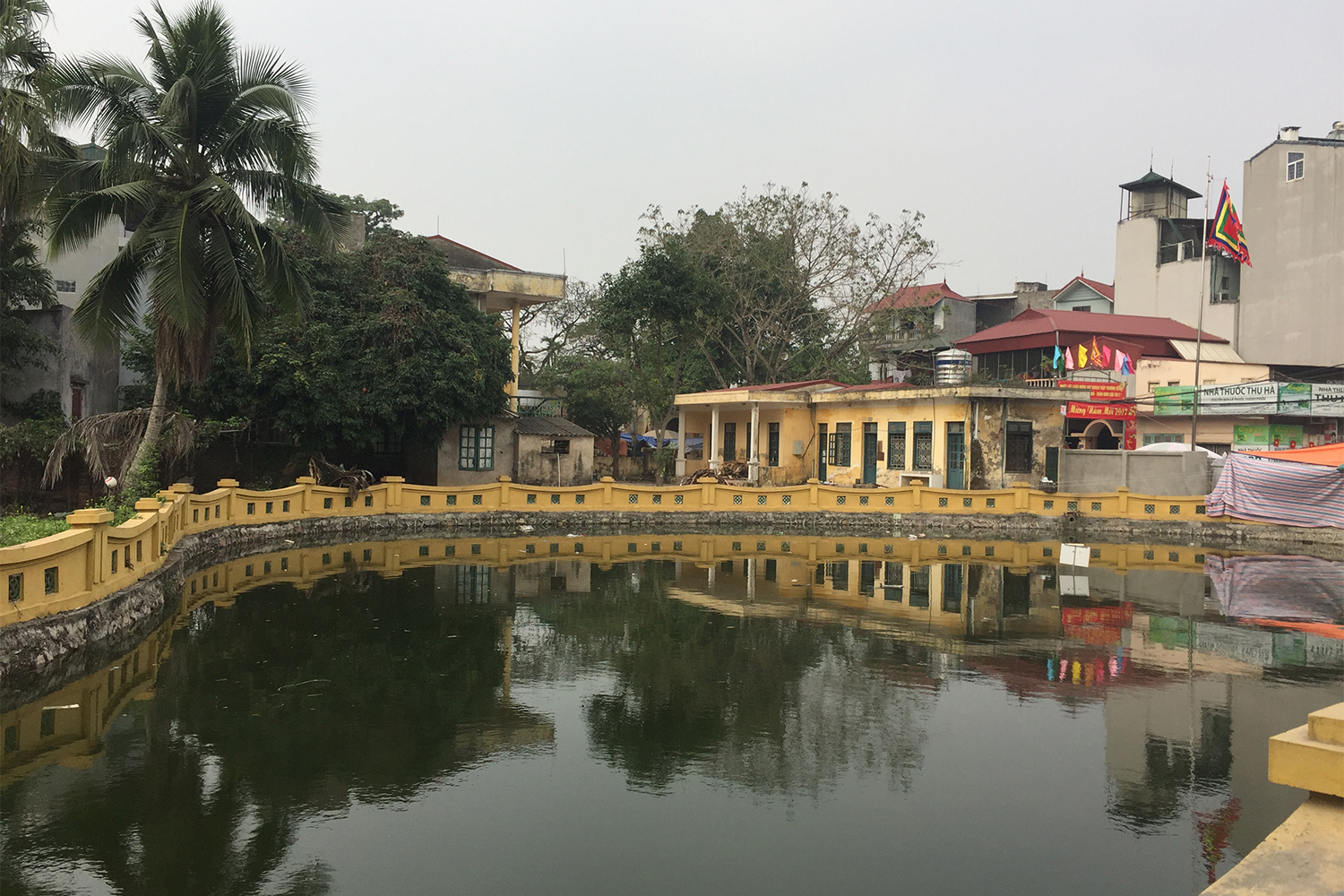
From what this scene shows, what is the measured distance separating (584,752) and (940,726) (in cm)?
333

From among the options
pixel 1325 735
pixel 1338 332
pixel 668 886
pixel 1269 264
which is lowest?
pixel 668 886

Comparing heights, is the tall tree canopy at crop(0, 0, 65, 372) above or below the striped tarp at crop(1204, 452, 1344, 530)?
above

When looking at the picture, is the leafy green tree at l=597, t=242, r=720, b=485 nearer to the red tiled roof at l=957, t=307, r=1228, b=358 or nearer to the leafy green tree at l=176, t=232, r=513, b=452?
the leafy green tree at l=176, t=232, r=513, b=452

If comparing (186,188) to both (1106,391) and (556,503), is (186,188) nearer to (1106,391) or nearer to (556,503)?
(556,503)

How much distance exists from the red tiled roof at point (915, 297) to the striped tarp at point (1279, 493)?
14238 mm

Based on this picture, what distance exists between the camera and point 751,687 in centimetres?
1060

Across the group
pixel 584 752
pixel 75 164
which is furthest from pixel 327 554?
pixel 584 752

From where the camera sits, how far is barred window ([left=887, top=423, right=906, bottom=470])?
1155 inches

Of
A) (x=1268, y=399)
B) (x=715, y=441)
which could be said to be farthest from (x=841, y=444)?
(x=1268, y=399)

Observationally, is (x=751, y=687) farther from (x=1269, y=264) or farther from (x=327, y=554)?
(x=1269, y=264)

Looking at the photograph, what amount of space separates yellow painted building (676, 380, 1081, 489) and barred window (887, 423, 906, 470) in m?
0.03

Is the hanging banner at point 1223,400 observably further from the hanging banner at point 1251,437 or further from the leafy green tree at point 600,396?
the leafy green tree at point 600,396

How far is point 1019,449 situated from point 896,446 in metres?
3.42

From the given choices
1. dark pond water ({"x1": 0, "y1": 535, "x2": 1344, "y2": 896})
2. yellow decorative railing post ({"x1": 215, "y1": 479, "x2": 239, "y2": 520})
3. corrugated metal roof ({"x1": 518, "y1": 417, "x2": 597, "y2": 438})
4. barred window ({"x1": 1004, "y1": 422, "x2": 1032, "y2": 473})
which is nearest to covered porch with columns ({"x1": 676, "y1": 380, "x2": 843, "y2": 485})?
corrugated metal roof ({"x1": 518, "y1": 417, "x2": 597, "y2": 438})
